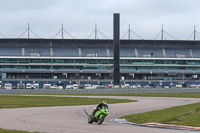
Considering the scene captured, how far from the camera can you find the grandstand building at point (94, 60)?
144250mm

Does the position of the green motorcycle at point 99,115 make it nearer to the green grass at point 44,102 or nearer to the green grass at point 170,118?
the green grass at point 170,118

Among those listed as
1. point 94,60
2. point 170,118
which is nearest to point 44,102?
point 170,118

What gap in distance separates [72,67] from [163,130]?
124714mm

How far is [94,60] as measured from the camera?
147375 millimetres

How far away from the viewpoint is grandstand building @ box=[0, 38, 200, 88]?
14425 cm

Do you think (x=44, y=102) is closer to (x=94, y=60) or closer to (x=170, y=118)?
(x=170, y=118)

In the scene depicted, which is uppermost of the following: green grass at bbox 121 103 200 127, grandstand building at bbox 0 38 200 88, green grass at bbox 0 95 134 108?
grandstand building at bbox 0 38 200 88

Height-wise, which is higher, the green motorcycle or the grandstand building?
the grandstand building

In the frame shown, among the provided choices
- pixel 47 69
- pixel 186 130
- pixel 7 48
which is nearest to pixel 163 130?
pixel 186 130

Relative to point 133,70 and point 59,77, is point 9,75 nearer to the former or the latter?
point 59,77

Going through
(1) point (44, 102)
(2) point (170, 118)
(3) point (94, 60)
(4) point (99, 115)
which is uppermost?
(3) point (94, 60)

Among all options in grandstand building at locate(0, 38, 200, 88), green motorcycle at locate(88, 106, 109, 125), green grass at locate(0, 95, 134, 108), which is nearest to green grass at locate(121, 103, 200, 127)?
green motorcycle at locate(88, 106, 109, 125)

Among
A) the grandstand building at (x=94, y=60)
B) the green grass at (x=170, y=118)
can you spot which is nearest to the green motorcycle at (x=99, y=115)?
the green grass at (x=170, y=118)

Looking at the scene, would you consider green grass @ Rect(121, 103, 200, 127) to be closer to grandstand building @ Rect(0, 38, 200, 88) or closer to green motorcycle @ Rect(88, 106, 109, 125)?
green motorcycle @ Rect(88, 106, 109, 125)
